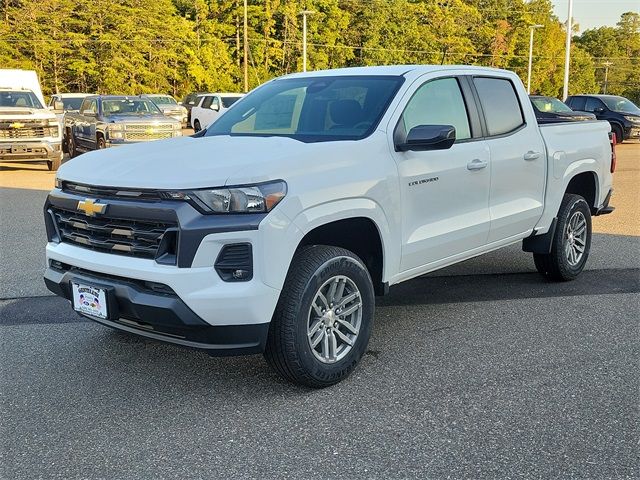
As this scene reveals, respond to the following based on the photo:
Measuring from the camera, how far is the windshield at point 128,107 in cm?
1800

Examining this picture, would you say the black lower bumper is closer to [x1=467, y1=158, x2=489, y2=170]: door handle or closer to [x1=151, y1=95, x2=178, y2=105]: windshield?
[x1=467, y1=158, x2=489, y2=170]: door handle

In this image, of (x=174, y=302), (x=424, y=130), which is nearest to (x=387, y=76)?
(x=424, y=130)

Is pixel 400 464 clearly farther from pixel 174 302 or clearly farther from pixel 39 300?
pixel 39 300

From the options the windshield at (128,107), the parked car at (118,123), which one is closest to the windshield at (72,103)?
the parked car at (118,123)

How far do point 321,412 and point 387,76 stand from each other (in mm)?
2410

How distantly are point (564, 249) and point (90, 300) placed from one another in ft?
13.9

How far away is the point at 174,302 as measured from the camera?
11.3 ft

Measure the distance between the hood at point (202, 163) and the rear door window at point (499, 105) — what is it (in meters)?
1.67

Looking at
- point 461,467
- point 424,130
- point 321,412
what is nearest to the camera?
point 461,467

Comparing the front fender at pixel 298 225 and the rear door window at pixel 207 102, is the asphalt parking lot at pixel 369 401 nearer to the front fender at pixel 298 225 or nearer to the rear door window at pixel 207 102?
the front fender at pixel 298 225

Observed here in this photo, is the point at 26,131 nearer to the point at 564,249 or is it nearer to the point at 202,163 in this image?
the point at 564,249

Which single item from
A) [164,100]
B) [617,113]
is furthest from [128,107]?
[617,113]

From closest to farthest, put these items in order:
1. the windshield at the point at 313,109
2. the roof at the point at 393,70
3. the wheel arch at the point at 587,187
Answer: the windshield at the point at 313,109
the roof at the point at 393,70
the wheel arch at the point at 587,187

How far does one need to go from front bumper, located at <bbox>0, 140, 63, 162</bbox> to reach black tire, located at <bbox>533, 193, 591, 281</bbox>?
41.1ft
